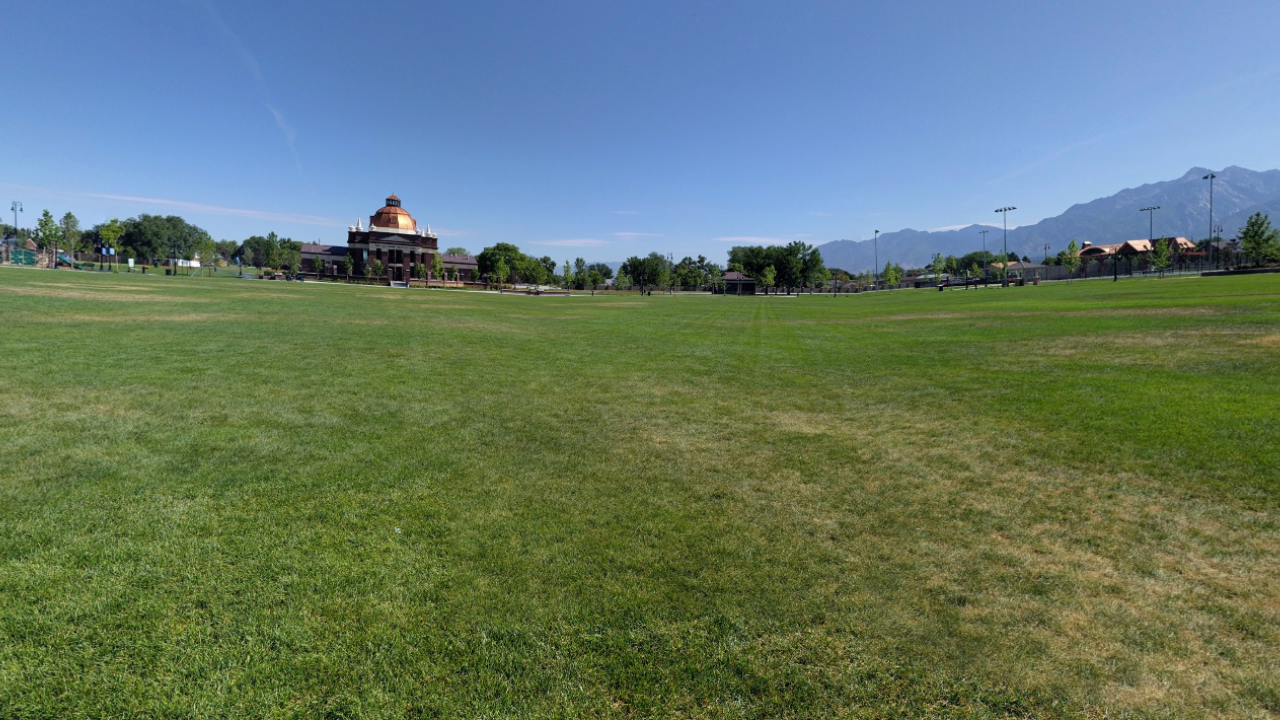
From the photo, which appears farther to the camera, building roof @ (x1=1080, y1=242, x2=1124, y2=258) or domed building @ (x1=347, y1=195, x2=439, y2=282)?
building roof @ (x1=1080, y1=242, x2=1124, y2=258)

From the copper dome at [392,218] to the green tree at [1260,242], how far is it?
155m

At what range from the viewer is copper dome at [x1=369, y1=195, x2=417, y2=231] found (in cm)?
12681

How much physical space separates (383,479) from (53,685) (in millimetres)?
3344

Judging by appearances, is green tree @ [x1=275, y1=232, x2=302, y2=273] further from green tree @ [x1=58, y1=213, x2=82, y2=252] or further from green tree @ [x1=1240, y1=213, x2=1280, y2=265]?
green tree @ [x1=1240, y1=213, x2=1280, y2=265]

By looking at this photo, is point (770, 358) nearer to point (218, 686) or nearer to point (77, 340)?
point (218, 686)

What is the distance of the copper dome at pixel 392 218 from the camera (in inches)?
4993

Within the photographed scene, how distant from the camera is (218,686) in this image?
10.5 feet

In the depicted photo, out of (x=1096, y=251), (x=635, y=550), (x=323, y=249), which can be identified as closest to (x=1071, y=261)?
(x=1096, y=251)

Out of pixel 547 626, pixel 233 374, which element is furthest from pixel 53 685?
pixel 233 374

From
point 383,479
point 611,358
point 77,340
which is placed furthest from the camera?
point 611,358

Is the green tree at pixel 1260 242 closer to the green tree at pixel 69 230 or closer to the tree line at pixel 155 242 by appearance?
the tree line at pixel 155 242

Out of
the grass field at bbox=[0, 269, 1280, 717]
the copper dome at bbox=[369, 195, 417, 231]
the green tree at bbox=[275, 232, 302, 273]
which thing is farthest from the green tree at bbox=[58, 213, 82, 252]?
the grass field at bbox=[0, 269, 1280, 717]

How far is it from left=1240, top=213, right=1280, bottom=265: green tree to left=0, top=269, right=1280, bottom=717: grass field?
319 ft

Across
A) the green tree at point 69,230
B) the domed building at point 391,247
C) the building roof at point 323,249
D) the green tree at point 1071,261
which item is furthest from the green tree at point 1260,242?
the green tree at point 69,230
